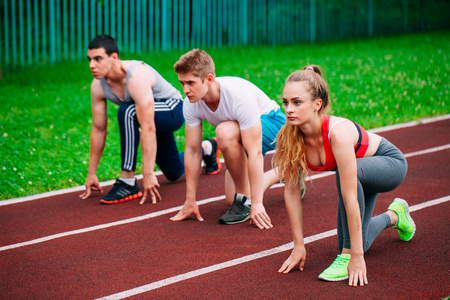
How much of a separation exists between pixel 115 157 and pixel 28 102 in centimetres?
381

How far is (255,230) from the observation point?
4.88m

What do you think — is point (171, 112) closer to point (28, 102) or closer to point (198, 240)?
point (198, 240)

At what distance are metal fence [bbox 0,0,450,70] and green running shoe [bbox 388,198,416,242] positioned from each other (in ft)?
39.5

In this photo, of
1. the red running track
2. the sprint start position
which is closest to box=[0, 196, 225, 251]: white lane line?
the red running track

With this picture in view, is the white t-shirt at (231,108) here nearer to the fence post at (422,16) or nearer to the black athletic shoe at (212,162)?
the black athletic shoe at (212,162)

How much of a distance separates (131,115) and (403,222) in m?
2.92

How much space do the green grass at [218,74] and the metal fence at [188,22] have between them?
0.80m

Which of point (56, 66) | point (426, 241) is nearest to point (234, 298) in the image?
point (426, 241)

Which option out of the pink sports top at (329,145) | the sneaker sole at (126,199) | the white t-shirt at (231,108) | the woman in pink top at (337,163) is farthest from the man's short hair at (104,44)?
the pink sports top at (329,145)

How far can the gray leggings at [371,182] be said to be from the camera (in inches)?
148

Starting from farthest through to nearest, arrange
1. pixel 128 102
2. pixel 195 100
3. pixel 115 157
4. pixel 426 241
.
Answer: pixel 115 157 < pixel 128 102 < pixel 195 100 < pixel 426 241

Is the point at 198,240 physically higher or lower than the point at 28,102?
lower

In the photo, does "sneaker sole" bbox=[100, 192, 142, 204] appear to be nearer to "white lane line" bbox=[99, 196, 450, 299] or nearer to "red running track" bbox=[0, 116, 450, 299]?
"red running track" bbox=[0, 116, 450, 299]

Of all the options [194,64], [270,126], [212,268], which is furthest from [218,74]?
[212,268]
